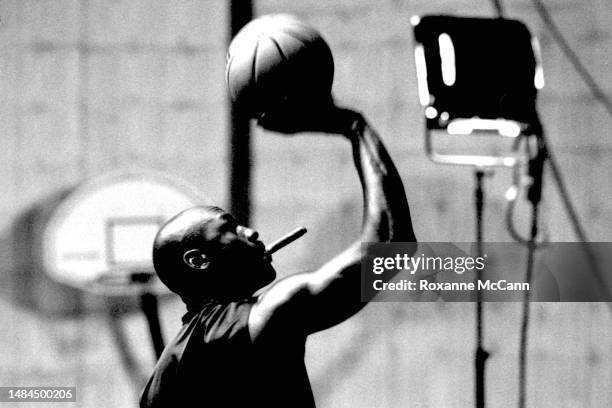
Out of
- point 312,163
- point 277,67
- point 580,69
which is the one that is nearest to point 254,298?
point 277,67

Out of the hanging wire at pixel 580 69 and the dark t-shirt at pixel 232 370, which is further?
the hanging wire at pixel 580 69

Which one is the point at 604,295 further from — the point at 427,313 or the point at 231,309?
the point at 231,309

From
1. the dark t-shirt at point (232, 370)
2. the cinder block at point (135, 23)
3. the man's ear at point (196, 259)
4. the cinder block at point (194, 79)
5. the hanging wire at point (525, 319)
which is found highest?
the cinder block at point (135, 23)

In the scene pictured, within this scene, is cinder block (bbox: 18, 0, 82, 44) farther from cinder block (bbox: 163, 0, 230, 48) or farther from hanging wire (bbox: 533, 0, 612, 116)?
hanging wire (bbox: 533, 0, 612, 116)

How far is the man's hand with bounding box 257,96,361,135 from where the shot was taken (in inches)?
63.9

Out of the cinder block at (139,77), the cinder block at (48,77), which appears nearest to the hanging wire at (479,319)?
the cinder block at (139,77)

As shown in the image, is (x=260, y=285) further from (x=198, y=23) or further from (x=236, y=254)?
(x=198, y=23)

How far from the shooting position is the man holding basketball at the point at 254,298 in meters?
1.61

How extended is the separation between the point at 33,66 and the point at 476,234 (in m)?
2.43

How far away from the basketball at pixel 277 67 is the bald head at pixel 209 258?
36 centimetres

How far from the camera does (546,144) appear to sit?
3.48 meters

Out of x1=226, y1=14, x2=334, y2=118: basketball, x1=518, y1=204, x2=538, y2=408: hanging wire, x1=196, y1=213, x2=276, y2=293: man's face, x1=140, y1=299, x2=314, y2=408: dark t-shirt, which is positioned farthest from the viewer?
x1=518, y1=204, x2=538, y2=408: hanging wire

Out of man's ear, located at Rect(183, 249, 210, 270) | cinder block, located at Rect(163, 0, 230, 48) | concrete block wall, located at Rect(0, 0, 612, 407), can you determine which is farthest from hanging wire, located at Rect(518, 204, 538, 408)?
man's ear, located at Rect(183, 249, 210, 270)

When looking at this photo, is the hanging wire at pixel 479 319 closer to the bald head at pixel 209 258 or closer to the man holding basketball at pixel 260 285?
the man holding basketball at pixel 260 285
